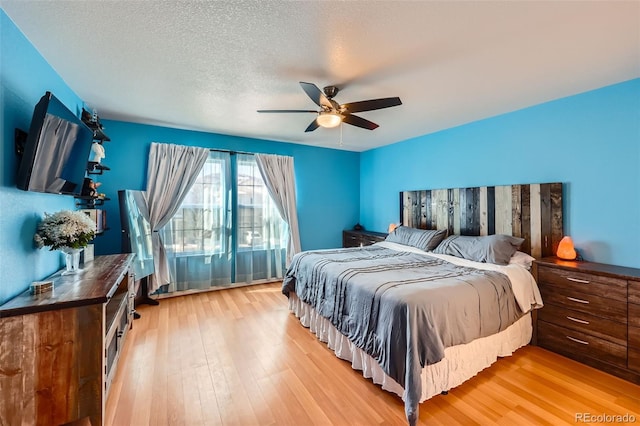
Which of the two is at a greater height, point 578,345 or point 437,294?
point 437,294

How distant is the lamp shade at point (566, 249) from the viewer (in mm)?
2586

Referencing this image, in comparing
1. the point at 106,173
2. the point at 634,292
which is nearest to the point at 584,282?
the point at 634,292

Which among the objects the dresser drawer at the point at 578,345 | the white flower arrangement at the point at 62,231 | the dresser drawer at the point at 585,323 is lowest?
the dresser drawer at the point at 578,345

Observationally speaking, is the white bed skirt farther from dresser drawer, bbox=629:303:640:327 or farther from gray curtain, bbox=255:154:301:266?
gray curtain, bbox=255:154:301:266

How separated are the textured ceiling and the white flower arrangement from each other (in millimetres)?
1256

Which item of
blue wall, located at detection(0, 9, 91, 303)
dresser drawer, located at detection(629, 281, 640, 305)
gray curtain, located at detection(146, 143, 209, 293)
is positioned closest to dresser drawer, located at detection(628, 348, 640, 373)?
dresser drawer, located at detection(629, 281, 640, 305)

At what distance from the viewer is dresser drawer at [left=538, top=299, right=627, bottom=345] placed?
2094 mm

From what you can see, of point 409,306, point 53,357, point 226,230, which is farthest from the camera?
point 226,230

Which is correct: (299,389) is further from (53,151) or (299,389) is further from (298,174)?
(298,174)

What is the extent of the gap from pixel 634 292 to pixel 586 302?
1.06ft

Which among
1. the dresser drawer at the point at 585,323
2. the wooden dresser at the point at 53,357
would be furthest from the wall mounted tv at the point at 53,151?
the dresser drawer at the point at 585,323

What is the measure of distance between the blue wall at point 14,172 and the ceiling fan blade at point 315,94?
183 centimetres

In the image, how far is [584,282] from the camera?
228 centimetres

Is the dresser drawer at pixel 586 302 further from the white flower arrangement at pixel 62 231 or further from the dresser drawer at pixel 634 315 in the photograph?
the white flower arrangement at pixel 62 231
